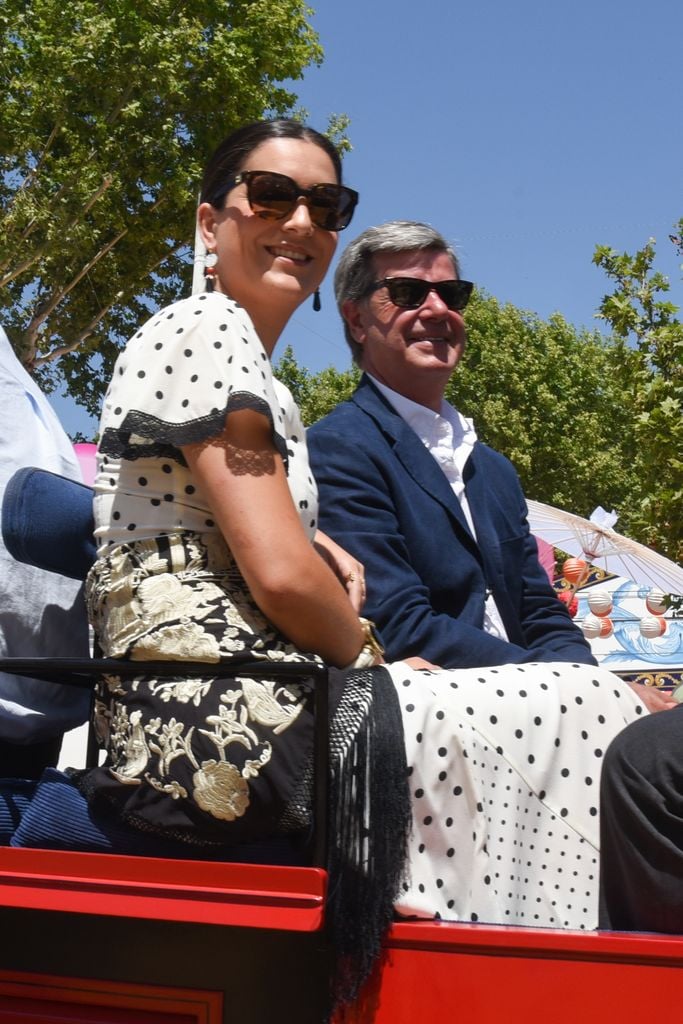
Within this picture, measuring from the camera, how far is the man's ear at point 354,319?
328 centimetres

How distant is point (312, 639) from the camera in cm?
189

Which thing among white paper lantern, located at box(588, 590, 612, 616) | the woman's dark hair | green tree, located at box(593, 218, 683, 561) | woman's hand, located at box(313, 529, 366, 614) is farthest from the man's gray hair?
white paper lantern, located at box(588, 590, 612, 616)

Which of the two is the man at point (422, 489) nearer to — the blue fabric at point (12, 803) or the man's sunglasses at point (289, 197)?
the man's sunglasses at point (289, 197)

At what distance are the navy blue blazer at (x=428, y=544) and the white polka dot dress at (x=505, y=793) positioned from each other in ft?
1.96

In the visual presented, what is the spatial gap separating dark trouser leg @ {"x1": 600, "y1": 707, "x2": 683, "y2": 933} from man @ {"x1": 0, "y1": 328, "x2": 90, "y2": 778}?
1.08 m

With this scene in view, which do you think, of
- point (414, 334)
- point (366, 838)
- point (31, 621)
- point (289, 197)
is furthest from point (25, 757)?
point (414, 334)

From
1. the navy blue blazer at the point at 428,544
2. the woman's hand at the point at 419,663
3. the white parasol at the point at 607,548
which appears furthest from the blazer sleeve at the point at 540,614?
the white parasol at the point at 607,548

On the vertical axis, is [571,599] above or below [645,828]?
below

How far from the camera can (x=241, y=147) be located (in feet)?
7.78

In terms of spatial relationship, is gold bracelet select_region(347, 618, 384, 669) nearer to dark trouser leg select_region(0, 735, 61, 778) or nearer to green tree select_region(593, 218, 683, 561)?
dark trouser leg select_region(0, 735, 61, 778)

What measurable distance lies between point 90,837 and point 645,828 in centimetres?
87

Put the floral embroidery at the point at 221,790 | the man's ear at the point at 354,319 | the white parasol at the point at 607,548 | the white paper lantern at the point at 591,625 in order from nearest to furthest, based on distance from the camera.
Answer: the floral embroidery at the point at 221,790 < the man's ear at the point at 354,319 < the white parasol at the point at 607,548 < the white paper lantern at the point at 591,625

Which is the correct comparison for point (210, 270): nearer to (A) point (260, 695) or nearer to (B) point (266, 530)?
(B) point (266, 530)

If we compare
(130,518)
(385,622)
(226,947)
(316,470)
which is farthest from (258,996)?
(316,470)
